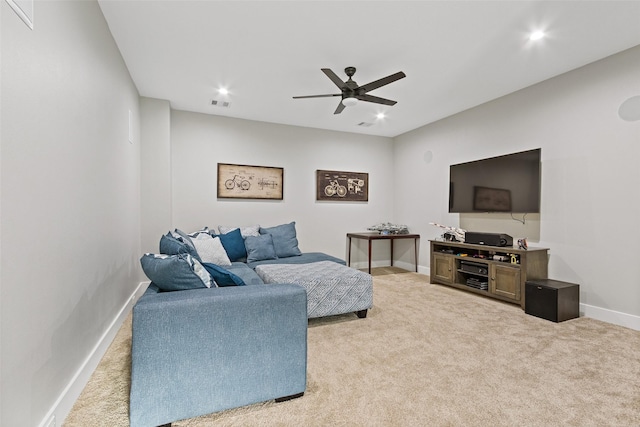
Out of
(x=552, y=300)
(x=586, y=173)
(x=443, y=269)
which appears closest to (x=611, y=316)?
(x=552, y=300)

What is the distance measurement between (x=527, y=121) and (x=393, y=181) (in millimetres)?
2704

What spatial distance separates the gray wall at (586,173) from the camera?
2963mm

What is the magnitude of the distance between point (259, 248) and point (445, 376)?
2.83m

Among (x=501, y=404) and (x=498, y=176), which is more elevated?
(x=498, y=176)

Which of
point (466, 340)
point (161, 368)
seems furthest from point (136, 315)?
point (466, 340)

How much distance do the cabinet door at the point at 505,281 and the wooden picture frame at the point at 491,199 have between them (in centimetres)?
77

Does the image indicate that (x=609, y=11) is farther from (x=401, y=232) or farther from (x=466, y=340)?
(x=401, y=232)

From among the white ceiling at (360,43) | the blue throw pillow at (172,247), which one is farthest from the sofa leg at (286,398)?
the white ceiling at (360,43)

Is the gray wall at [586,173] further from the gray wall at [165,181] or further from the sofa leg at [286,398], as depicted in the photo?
the sofa leg at [286,398]

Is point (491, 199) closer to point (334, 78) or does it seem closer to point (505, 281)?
point (505, 281)

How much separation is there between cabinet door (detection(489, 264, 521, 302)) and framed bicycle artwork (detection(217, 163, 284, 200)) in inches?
132

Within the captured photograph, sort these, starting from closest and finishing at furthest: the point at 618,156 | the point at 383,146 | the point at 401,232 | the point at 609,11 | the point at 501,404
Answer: the point at 501,404
the point at 609,11
the point at 618,156
the point at 401,232
the point at 383,146

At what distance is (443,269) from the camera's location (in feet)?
14.8

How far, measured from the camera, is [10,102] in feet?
3.84
